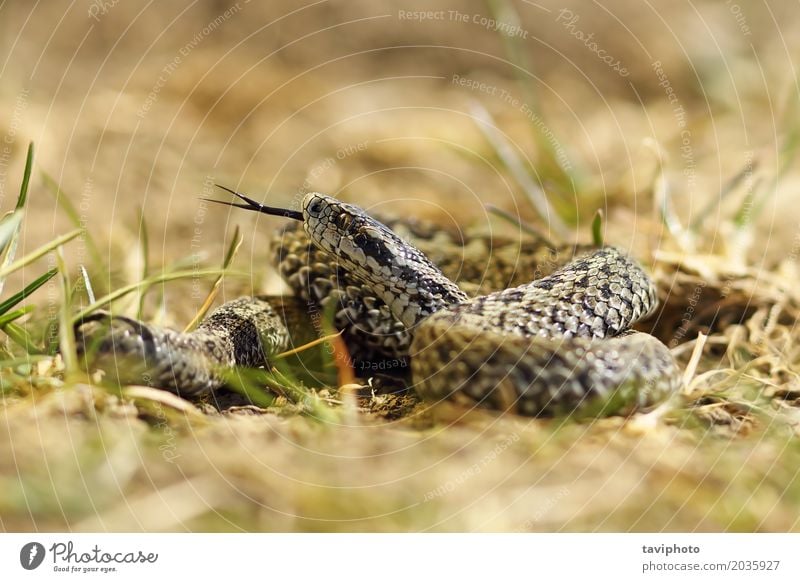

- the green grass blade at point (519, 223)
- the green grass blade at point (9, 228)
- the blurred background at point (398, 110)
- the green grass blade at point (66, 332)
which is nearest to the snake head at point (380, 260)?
the green grass blade at point (519, 223)

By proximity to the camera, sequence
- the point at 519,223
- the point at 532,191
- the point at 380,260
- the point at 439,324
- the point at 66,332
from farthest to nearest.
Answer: the point at 532,191
the point at 519,223
the point at 380,260
the point at 439,324
the point at 66,332

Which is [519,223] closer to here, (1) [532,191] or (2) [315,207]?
(1) [532,191]

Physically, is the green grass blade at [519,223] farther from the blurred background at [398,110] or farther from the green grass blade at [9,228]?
the green grass blade at [9,228]

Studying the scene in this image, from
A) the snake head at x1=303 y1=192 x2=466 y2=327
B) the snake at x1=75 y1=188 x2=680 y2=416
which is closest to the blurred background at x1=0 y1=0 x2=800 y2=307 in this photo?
the snake at x1=75 y1=188 x2=680 y2=416

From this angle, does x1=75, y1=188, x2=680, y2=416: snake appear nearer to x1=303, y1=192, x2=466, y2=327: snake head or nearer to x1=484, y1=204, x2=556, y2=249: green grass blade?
x1=303, y1=192, x2=466, y2=327: snake head

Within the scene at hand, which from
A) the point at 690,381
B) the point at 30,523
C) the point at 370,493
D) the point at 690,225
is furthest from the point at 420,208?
the point at 30,523
